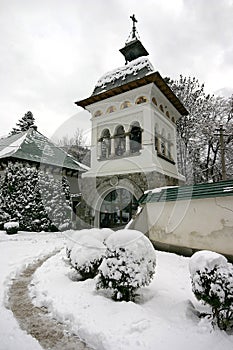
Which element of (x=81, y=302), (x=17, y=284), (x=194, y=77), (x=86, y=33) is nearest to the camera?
(x=81, y=302)

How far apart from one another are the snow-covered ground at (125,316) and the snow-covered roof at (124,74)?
8.26 metres

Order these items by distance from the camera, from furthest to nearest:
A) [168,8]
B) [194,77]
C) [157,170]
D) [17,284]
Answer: [194,77] → [157,170] → [168,8] → [17,284]

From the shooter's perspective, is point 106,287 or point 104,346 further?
point 106,287

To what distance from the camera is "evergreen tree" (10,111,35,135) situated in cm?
2652

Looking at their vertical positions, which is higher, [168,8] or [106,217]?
[168,8]

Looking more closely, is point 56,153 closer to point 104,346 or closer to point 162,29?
point 162,29

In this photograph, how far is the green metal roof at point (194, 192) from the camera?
203 inches

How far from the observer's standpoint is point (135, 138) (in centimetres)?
1020

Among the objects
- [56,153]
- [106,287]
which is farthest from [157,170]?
[56,153]

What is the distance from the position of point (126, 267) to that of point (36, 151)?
41.8ft

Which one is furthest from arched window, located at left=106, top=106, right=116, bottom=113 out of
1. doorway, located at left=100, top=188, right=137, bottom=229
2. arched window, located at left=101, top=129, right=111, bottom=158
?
doorway, located at left=100, top=188, right=137, bottom=229

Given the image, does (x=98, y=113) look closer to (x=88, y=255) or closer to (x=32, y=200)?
(x=32, y=200)

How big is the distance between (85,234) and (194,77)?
57.5 feet

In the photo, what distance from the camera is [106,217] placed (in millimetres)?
10531
